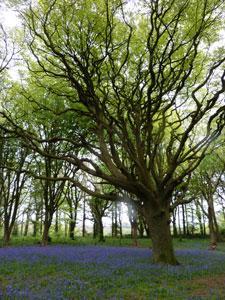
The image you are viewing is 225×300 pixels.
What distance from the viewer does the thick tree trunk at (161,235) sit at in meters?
12.5

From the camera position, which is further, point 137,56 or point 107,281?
point 137,56

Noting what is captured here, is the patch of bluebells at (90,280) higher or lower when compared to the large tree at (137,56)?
lower

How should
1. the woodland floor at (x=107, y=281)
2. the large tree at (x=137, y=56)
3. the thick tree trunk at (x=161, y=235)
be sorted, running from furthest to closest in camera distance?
1. the thick tree trunk at (x=161, y=235)
2. the large tree at (x=137, y=56)
3. the woodland floor at (x=107, y=281)

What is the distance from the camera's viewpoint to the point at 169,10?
35.7 ft

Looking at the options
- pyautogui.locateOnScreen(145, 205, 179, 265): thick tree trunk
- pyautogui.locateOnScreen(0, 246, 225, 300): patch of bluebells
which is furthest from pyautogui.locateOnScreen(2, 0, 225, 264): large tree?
pyautogui.locateOnScreen(0, 246, 225, 300): patch of bluebells

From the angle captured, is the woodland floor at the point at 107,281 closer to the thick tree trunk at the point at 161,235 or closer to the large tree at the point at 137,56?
the thick tree trunk at the point at 161,235

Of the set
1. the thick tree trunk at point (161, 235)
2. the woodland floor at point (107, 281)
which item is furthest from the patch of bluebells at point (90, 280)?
the thick tree trunk at point (161, 235)

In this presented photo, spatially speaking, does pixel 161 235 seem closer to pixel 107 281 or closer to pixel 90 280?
pixel 107 281

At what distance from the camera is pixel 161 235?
12789mm

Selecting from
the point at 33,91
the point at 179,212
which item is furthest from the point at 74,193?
the point at 33,91

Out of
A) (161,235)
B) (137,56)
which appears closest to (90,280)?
(161,235)

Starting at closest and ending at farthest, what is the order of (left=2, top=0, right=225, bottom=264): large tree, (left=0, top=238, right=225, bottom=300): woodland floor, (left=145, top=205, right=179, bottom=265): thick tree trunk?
(left=0, top=238, right=225, bottom=300): woodland floor → (left=2, top=0, right=225, bottom=264): large tree → (left=145, top=205, right=179, bottom=265): thick tree trunk

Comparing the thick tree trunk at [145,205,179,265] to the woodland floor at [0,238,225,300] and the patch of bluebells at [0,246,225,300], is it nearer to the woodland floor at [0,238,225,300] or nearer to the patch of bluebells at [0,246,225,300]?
the patch of bluebells at [0,246,225,300]

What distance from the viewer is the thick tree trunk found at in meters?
12.5
